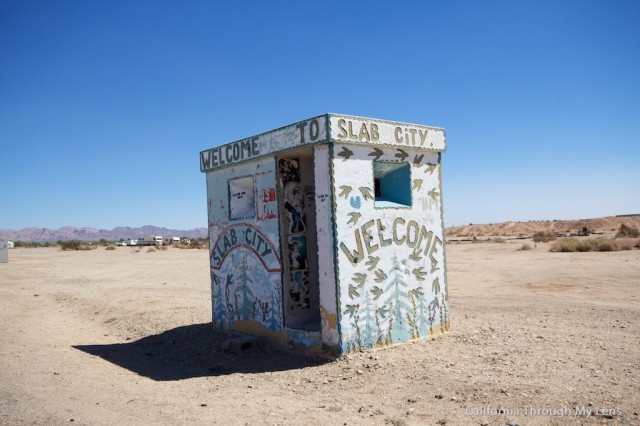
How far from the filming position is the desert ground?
211 inches

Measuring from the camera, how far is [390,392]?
602cm

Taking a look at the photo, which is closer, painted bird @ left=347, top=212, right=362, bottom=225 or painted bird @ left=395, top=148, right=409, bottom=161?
painted bird @ left=347, top=212, right=362, bottom=225

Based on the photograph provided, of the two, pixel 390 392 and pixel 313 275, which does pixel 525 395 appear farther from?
pixel 313 275

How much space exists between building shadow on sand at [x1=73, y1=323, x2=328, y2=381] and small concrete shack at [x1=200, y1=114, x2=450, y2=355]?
34 cm

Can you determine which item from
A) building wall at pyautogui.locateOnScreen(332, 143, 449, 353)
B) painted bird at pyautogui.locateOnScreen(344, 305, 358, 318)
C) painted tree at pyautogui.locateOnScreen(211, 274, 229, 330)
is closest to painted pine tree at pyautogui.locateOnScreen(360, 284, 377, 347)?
building wall at pyautogui.locateOnScreen(332, 143, 449, 353)

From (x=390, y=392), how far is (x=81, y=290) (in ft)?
48.4

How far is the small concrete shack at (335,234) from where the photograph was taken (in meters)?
7.31

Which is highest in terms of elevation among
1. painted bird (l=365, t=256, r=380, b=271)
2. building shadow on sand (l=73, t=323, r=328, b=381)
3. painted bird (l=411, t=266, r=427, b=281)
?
painted bird (l=365, t=256, r=380, b=271)

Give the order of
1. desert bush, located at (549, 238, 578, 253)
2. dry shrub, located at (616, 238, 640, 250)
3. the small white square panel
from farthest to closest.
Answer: desert bush, located at (549, 238, 578, 253) < dry shrub, located at (616, 238, 640, 250) < the small white square panel

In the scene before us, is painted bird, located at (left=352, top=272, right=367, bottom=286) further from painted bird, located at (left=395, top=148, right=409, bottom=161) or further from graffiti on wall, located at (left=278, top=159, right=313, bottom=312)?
painted bird, located at (left=395, top=148, right=409, bottom=161)

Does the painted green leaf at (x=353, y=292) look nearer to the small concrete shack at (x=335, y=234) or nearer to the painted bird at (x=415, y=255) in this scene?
the small concrete shack at (x=335, y=234)

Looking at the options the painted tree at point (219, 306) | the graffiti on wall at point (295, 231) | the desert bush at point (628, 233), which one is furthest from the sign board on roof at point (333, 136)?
the desert bush at point (628, 233)

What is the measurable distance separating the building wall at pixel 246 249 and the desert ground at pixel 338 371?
0.55 meters

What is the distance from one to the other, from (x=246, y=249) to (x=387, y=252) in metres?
2.67
